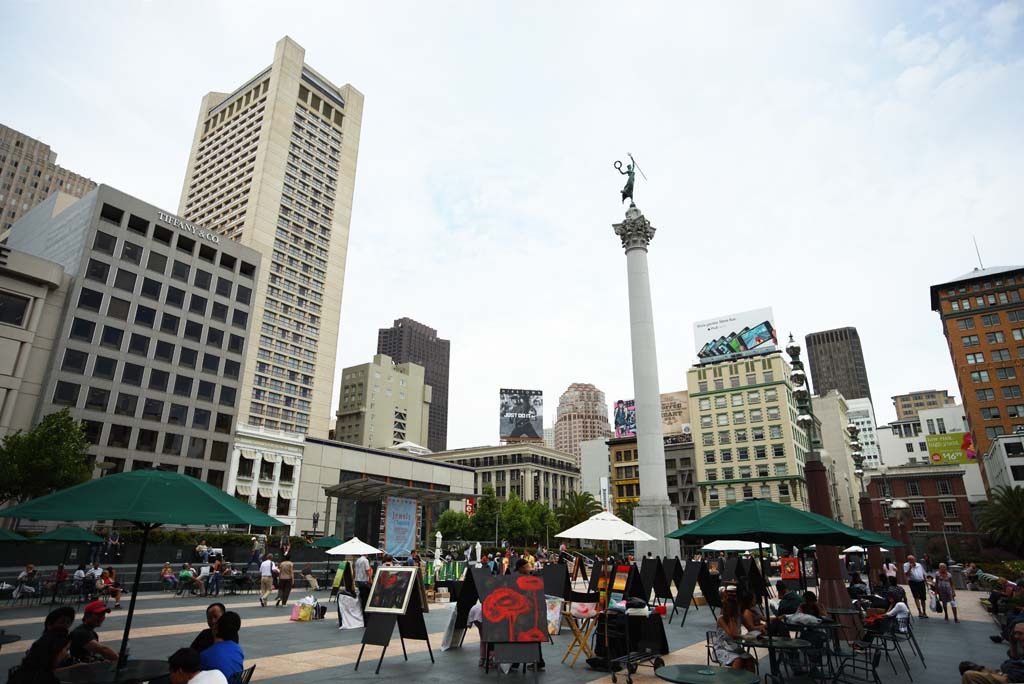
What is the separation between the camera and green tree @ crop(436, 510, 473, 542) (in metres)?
80.9

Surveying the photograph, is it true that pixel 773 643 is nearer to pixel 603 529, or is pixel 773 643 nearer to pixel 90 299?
pixel 603 529

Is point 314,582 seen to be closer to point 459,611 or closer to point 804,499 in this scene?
point 459,611

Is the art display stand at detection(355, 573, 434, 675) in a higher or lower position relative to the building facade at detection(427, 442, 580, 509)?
lower

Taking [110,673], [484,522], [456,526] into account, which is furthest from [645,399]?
[456,526]

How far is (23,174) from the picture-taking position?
4498 inches

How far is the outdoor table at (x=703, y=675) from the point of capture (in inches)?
257

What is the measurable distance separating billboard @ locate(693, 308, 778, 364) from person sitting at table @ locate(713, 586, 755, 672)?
285ft

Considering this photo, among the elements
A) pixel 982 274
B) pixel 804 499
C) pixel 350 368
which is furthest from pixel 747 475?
pixel 350 368

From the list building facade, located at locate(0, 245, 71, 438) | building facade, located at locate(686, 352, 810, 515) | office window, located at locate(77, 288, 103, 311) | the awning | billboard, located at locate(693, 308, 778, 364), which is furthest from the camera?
billboard, located at locate(693, 308, 778, 364)

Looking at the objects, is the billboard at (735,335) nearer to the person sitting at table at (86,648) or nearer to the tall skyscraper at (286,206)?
the tall skyscraper at (286,206)

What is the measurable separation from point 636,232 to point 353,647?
119 feet

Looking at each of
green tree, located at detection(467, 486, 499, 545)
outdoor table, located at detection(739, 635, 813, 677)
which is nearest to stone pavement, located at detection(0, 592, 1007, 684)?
outdoor table, located at detection(739, 635, 813, 677)

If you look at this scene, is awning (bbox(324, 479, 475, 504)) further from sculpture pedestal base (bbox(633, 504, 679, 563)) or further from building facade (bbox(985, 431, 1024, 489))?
building facade (bbox(985, 431, 1024, 489))

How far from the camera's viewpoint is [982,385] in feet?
265
